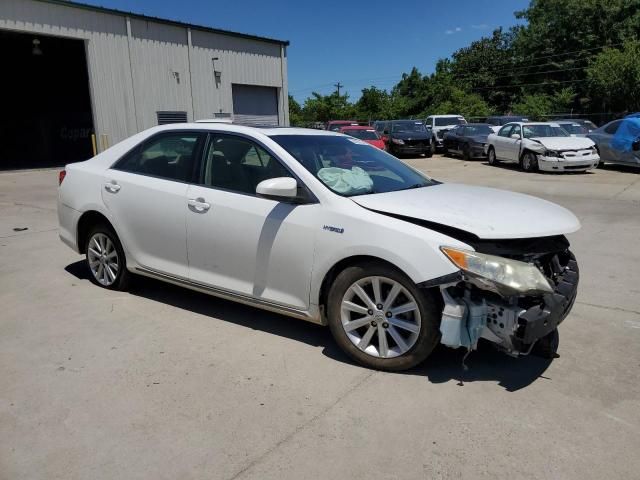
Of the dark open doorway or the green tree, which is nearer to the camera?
the dark open doorway

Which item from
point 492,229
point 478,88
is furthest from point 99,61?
point 478,88

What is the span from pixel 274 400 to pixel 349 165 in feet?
6.26

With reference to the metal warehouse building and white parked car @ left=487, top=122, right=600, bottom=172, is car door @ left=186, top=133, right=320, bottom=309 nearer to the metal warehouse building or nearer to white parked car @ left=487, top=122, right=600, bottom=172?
the metal warehouse building

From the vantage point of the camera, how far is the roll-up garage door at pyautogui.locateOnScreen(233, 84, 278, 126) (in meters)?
24.7

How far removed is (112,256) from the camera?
5.08 meters

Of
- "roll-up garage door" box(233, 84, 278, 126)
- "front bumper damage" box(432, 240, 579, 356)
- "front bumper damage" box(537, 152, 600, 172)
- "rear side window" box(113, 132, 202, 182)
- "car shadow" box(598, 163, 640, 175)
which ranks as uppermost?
"roll-up garage door" box(233, 84, 278, 126)

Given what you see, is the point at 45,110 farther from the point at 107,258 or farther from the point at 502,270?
the point at 502,270

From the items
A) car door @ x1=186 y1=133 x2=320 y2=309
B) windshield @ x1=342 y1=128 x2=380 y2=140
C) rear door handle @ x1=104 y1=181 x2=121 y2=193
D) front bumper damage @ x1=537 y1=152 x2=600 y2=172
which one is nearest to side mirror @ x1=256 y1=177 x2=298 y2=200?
car door @ x1=186 y1=133 x2=320 y2=309

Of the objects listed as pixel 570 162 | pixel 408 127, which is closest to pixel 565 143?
pixel 570 162

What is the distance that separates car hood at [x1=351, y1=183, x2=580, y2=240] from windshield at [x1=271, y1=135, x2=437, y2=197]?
19 cm

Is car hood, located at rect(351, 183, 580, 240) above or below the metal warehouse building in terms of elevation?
below

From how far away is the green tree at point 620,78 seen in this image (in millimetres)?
36219

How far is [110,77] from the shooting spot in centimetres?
1927

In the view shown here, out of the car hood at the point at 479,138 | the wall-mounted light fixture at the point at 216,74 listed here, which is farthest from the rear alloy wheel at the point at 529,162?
the wall-mounted light fixture at the point at 216,74
